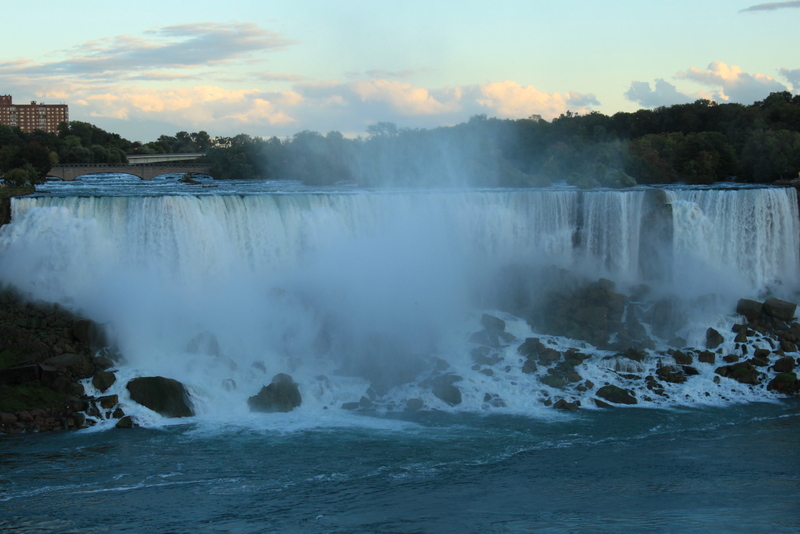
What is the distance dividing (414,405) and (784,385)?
32.1 feet

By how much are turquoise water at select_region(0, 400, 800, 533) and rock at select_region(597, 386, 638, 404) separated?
2.49 ft

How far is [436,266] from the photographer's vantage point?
25.8 metres

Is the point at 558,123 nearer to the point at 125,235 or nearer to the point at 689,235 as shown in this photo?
the point at 689,235

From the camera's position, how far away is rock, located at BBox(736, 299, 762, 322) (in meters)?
23.8

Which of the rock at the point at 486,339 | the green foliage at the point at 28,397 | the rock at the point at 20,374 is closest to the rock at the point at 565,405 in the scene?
the rock at the point at 486,339

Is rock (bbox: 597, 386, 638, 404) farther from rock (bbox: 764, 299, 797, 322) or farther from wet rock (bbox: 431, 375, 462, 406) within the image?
rock (bbox: 764, 299, 797, 322)

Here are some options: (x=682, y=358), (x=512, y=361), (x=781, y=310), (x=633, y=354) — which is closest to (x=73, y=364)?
(x=512, y=361)

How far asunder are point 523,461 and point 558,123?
44225 mm

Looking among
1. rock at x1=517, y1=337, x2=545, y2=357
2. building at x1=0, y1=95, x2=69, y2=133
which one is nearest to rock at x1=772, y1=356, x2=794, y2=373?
rock at x1=517, y1=337, x2=545, y2=357

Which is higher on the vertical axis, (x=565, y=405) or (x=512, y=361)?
(x=512, y=361)

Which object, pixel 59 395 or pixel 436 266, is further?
pixel 436 266

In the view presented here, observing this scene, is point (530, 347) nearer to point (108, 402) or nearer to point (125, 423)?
point (125, 423)

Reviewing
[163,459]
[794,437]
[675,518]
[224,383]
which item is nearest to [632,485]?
[675,518]

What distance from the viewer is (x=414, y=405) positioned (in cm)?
1897
